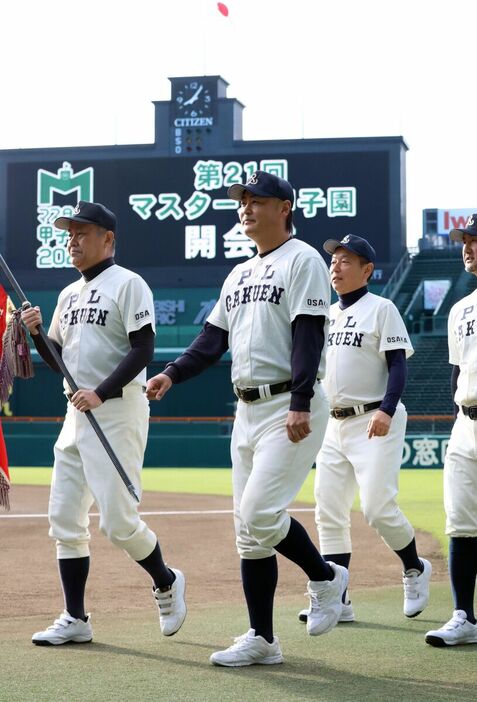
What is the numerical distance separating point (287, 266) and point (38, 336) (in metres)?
1.30

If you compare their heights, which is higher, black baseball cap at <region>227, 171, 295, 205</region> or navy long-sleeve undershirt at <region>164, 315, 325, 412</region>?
black baseball cap at <region>227, 171, 295, 205</region>

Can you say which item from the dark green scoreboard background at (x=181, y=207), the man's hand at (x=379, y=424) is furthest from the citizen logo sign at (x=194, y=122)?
the man's hand at (x=379, y=424)

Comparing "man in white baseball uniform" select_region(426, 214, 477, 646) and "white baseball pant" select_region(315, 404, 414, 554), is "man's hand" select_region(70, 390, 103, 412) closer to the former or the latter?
"white baseball pant" select_region(315, 404, 414, 554)

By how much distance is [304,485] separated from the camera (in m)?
18.2

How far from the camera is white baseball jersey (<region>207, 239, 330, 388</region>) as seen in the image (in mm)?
4539

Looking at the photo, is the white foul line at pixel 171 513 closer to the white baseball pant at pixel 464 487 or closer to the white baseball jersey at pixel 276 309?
the white baseball pant at pixel 464 487

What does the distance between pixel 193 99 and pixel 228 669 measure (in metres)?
27.5

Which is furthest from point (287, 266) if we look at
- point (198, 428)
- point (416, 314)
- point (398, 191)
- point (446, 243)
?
point (446, 243)

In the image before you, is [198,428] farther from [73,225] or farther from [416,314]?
[73,225]

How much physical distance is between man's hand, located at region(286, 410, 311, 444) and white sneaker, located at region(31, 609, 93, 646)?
1.39 meters

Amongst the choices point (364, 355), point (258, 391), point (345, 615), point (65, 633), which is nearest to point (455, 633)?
point (345, 615)

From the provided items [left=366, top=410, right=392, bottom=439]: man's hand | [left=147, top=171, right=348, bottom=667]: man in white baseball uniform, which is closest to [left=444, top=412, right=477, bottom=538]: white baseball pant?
[left=366, top=410, right=392, bottom=439]: man's hand

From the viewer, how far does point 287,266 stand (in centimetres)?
461

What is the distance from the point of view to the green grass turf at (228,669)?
392cm
